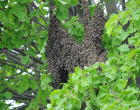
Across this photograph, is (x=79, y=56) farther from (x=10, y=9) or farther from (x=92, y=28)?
(x=10, y=9)

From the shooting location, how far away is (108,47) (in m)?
2.95

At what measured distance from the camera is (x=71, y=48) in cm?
284

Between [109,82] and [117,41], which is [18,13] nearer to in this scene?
[117,41]

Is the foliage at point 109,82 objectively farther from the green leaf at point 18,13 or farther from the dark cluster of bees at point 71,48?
the green leaf at point 18,13

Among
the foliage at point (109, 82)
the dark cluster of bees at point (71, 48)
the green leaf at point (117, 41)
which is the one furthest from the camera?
the dark cluster of bees at point (71, 48)

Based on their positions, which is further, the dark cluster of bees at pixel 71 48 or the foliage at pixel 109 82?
the dark cluster of bees at pixel 71 48

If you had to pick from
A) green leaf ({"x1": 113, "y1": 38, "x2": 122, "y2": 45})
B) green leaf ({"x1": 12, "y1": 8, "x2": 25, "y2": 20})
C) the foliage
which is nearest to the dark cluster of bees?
green leaf ({"x1": 113, "y1": 38, "x2": 122, "y2": 45})

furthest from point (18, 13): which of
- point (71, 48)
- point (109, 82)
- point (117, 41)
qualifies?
point (109, 82)

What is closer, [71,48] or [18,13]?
[18,13]

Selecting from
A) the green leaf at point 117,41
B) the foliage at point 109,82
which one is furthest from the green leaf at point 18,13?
the green leaf at point 117,41

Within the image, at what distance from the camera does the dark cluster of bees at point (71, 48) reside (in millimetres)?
2717

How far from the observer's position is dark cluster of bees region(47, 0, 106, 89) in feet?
8.91

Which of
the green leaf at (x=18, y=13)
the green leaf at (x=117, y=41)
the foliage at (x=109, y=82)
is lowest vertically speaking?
the foliage at (x=109, y=82)

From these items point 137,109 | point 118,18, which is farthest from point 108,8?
point 137,109
